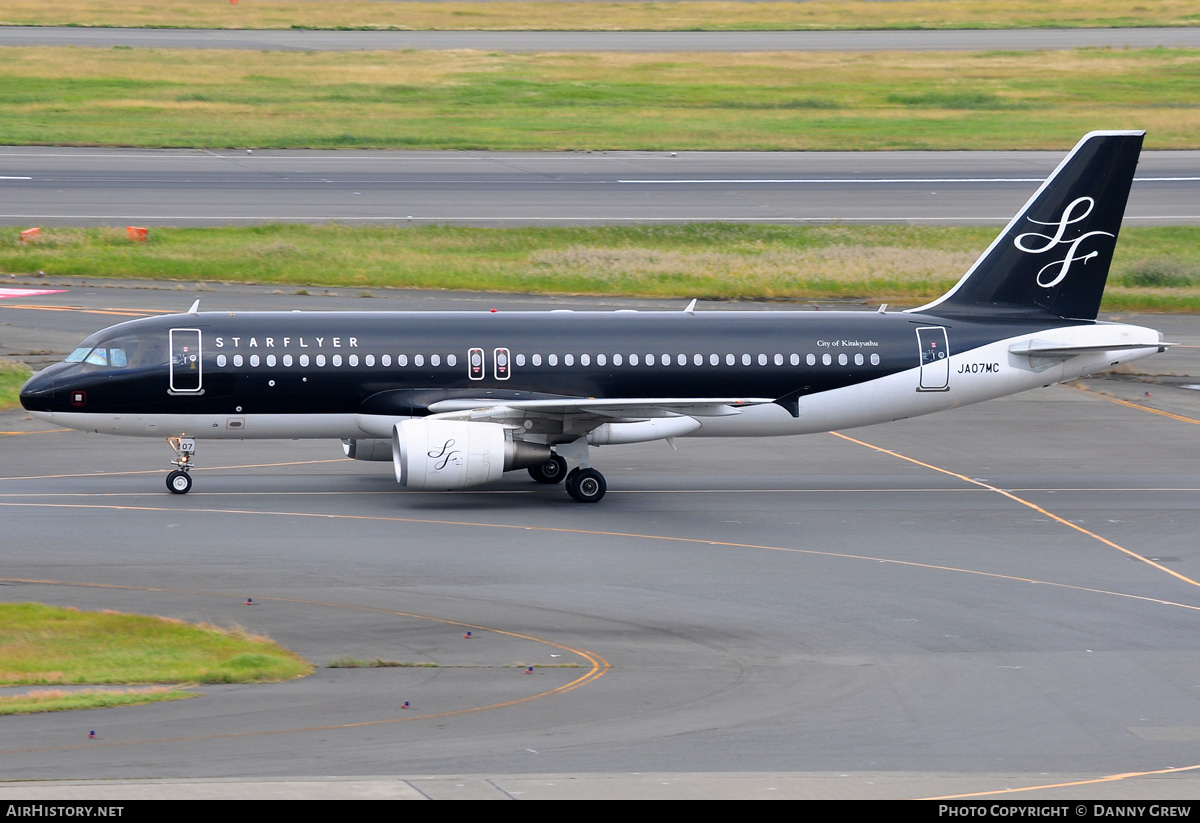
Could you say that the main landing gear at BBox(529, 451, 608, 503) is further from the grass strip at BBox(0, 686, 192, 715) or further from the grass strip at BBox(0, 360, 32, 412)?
the grass strip at BBox(0, 360, 32, 412)

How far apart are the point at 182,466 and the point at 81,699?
15959 mm

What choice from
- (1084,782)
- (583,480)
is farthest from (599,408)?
(1084,782)

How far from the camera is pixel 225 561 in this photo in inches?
1148

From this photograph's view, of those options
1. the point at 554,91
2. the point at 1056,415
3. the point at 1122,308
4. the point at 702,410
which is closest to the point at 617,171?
the point at 554,91

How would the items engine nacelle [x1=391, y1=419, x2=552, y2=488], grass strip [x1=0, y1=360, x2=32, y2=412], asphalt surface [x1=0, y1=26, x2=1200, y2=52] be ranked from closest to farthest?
engine nacelle [x1=391, y1=419, x2=552, y2=488], grass strip [x1=0, y1=360, x2=32, y2=412], asphalt surface [x1=0, y1=26, x2=1200, y2=52]

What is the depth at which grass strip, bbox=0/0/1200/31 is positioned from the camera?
418 feet

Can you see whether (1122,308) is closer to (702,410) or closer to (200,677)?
(702,410)

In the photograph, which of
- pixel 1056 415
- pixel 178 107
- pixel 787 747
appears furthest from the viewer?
pixel 178 107

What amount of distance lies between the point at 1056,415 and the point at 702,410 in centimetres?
1743

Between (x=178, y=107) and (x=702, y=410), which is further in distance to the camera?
(x=178, y=107)

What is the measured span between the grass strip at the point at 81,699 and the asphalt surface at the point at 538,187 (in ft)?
172

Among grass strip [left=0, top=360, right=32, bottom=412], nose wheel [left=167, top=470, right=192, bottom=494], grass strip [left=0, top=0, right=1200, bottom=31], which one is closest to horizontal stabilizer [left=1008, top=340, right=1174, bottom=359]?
nose wheel [left=167, top=470, right=192, bottom=494]

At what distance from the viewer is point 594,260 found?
66.4 m

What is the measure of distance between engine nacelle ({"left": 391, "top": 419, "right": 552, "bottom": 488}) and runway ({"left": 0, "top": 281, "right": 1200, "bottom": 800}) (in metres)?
0.98
